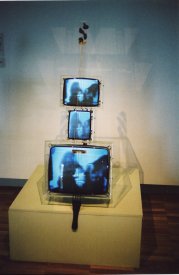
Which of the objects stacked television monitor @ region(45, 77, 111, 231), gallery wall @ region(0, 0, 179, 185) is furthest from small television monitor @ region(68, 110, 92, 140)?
gallery wall @ region(0, 0, 179, 185)

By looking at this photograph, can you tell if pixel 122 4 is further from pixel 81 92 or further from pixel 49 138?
pixel 49 138

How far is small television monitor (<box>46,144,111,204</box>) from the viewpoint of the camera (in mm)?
2764

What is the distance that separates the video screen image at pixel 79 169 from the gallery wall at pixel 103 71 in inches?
51.1

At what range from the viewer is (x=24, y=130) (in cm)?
414

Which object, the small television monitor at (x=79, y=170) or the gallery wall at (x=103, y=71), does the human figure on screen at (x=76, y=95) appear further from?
the gallery wall at (x=103, y=71)

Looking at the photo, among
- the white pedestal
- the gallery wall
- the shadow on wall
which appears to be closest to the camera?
the white pedestal

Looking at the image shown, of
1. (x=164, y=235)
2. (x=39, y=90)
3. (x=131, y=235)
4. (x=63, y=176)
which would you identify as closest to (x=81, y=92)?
(x=63, y=176)

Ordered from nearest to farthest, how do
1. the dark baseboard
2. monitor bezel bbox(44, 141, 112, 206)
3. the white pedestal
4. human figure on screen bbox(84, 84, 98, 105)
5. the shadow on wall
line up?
1. the white pedestal
2. monitor bezel bbox(44, 141, 112, 206)
3. human figure on screen bbox(84, 84, 98, 105)
4. the shadow on wall
5. the dark baseboard

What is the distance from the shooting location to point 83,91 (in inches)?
122

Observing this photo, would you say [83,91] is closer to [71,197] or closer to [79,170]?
[79,170]

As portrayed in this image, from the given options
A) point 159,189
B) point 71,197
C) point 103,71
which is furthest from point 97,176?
point 159,189

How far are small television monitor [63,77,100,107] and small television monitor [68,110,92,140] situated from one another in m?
0.08

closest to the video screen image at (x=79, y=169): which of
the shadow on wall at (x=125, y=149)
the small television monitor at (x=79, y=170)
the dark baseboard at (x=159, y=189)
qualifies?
the small television monitor at (x=79, y=170)

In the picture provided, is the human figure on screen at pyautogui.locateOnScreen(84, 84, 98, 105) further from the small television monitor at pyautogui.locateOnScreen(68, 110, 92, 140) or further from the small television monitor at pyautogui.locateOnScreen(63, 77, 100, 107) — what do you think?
the small television monitor at pyautogui.locateOnScreen(68, 110, 92, 140)
